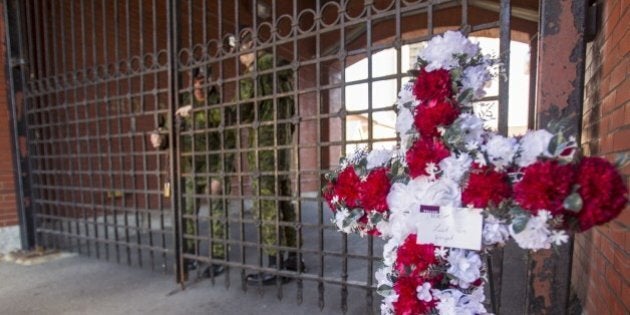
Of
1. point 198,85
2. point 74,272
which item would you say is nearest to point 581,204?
point 198,85

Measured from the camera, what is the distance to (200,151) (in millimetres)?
3188

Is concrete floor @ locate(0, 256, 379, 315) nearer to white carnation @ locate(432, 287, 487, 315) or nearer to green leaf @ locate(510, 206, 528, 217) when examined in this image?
white carnation @ locate(432, 287, 487, 315)

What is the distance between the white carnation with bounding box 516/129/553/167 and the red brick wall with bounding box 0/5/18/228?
5.23 m

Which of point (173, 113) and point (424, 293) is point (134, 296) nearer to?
point (173, 113)

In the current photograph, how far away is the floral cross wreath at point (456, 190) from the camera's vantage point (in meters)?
0.92

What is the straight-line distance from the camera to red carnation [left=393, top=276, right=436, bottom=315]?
1155 mm

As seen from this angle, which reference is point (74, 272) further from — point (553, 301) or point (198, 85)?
point (553, 301)

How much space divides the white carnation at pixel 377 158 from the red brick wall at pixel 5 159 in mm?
4737

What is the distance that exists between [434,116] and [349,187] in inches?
14.8

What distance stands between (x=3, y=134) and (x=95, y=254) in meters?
1.73

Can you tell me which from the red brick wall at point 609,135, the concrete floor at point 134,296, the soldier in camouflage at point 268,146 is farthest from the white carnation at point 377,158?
the concrete floor at point 134,296

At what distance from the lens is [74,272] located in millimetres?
3693

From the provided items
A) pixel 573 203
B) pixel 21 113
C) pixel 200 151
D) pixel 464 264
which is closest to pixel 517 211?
pixel 573 203

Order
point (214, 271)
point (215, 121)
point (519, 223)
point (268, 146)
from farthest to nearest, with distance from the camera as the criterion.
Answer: point (214, 271) → point (215, 121) → point (268, 146) → point (519, 223)
